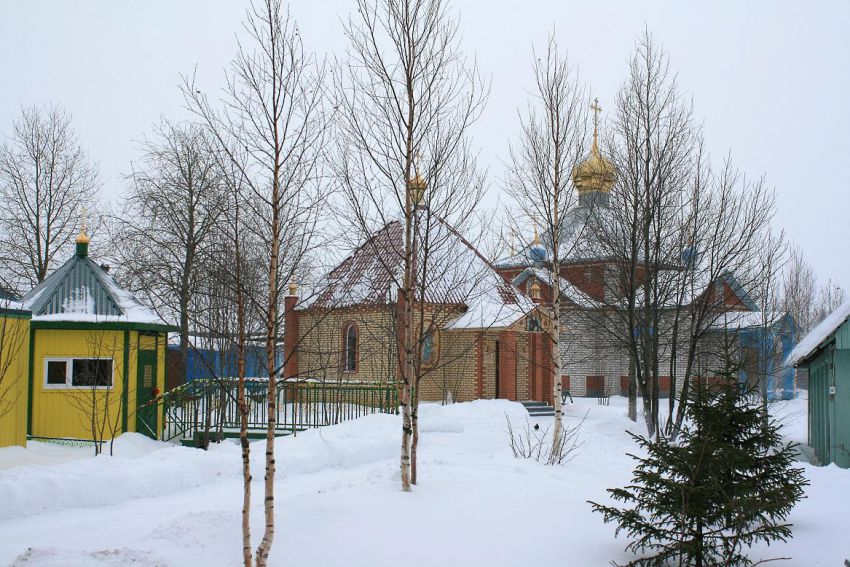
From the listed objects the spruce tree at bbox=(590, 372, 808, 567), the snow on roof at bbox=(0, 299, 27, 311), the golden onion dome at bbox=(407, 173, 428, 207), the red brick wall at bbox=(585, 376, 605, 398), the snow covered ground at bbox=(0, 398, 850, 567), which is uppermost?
the golden onion dome at bbox=(407, 173, 428, 207)

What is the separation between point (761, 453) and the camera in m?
7.42

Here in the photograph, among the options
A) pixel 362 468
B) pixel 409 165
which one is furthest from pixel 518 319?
pixel 409 165

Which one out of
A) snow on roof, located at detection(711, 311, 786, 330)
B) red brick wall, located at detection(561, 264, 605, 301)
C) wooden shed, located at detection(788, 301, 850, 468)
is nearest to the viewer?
wooden shed, located at detection(788, 301, 850, 468)

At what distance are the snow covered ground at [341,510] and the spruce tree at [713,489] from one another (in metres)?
0.65

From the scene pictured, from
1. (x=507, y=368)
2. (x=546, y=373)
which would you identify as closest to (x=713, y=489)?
(x=507, y=368)

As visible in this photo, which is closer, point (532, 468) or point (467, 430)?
point (532, 468)

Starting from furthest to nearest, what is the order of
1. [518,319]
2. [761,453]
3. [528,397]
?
[528,397] < [518,319] < [761,453]

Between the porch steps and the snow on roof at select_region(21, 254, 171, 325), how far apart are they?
12.7m

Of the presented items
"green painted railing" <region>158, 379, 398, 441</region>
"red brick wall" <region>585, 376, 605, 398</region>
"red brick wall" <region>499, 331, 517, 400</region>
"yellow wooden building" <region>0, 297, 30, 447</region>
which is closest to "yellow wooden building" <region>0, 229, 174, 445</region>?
"green painted railing" <region>158, 379, 398, 441</region>

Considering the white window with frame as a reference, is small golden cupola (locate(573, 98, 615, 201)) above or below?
above

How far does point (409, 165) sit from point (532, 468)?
523 centimetres

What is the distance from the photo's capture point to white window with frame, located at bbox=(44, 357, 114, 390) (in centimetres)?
1684

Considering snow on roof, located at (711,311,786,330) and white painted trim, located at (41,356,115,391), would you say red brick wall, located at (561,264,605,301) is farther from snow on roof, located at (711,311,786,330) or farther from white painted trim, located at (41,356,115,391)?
white painted trim, located at (41,356,115,391)

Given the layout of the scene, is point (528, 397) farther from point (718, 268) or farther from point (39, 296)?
point (39, 296)
